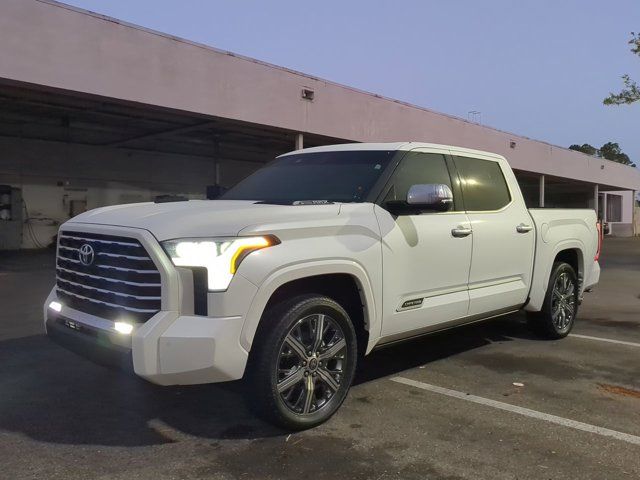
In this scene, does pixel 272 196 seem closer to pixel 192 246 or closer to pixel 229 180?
pixel 192 246

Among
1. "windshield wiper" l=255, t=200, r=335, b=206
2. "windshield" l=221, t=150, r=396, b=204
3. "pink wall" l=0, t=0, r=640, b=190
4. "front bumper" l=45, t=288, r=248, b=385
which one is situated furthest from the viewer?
"pink wall" l=0, t=0, r=640, b=190

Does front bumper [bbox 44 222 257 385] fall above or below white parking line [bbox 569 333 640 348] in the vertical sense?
above

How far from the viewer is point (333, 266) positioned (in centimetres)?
377

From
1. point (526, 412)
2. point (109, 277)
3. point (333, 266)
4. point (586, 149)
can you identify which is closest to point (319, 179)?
point (333, 266)

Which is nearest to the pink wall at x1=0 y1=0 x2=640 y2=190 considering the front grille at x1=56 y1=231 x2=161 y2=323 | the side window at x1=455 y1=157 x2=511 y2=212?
the front grille at x1=56 y1=231 x2=161 y2=323

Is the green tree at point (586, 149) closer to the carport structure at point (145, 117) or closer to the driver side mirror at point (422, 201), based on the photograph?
the carport structure at point (145, 117)

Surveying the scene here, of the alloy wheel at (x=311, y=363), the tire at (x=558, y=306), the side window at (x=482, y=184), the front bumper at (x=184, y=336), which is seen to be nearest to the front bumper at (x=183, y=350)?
the front bumper at (x=184, y=336)

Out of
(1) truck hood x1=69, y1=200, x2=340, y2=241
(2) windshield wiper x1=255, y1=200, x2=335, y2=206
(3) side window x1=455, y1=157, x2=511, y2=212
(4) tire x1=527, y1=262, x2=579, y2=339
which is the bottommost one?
(4) tire x1=527, y1=262, x2=579, y2=339

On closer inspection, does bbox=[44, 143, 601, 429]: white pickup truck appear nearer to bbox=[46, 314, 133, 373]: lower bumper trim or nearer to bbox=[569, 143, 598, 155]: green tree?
bbox=[46, 314, 133, 373]: lower bumper trim

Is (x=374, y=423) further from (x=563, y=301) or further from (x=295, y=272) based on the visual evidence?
(x=563, y=301)

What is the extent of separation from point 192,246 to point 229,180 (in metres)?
25.0

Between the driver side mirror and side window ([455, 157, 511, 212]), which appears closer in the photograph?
the driver side mirror

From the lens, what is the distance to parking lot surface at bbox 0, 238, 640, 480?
10.8 feet

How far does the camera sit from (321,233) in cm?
378
